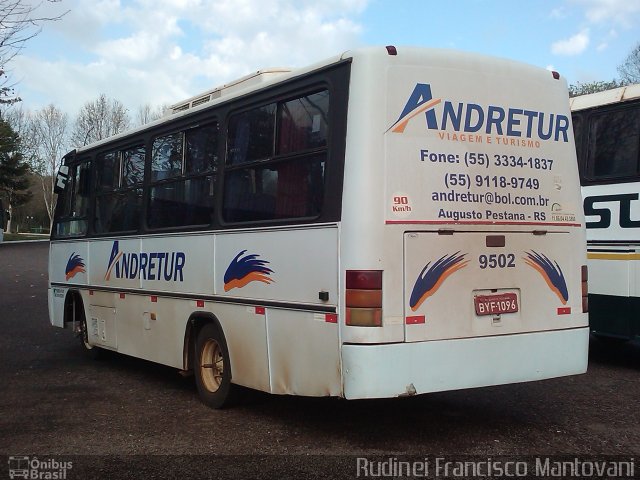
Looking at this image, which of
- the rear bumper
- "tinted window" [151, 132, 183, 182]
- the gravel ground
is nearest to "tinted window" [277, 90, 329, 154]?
the rear bumper

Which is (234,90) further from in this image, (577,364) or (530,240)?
(577,364)

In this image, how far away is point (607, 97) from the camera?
29.8 ft

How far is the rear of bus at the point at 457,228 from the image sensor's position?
5102 mm

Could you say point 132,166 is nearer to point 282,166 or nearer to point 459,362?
point 282,166

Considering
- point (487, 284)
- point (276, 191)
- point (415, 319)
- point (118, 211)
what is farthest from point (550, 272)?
point (118, 211)

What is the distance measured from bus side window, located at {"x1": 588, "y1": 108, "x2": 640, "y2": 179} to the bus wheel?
213 inches

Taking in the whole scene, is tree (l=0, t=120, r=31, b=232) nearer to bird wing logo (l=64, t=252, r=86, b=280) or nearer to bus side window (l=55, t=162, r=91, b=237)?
bus side window (l=55, t=162, r=91, b=237)

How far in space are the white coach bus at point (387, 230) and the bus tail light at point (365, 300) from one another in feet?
0.03

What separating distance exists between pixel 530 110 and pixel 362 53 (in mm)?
1640

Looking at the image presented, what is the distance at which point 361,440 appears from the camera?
5.75 metres

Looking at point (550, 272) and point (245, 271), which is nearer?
point (550, 272)

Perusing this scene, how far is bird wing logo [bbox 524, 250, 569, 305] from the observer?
5.81 metres

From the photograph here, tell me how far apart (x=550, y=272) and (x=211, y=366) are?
11.3ft

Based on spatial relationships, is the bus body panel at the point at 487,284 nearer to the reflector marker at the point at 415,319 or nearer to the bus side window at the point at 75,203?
the reflector marker at the point at 415,319
